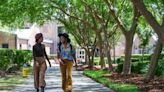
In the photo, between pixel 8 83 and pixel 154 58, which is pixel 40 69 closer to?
pixel 154 58

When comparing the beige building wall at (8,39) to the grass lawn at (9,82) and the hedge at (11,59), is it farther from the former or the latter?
the grass lawn at (9,82)

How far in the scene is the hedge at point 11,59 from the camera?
2927cm

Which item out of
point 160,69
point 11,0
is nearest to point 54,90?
point 160,69

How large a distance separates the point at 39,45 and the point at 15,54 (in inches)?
847

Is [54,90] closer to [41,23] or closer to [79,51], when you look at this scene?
[41,23]

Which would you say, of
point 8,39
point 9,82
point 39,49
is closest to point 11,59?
point 9,82

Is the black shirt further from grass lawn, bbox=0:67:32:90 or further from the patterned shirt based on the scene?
grass lawn, bbox=0:67:32:90

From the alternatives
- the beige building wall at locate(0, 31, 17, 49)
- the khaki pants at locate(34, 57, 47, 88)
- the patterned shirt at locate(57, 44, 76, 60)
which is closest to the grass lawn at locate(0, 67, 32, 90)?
the khaki pants at locate(34, 57, 47, 88)

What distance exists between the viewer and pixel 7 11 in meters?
28.8

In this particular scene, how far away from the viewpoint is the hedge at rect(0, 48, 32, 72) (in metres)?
29.3

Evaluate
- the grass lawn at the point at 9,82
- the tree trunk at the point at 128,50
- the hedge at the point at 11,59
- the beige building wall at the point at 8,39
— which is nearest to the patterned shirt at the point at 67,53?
the grass lawn at the point at 9,82

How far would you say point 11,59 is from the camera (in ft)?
110

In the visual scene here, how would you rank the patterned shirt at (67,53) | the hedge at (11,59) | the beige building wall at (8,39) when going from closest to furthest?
the patterned shirt at (67,53) → the hedge at (11,59) → the beige building wall at (8,39)

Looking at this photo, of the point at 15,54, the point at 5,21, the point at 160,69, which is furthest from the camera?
the point at 15,54
